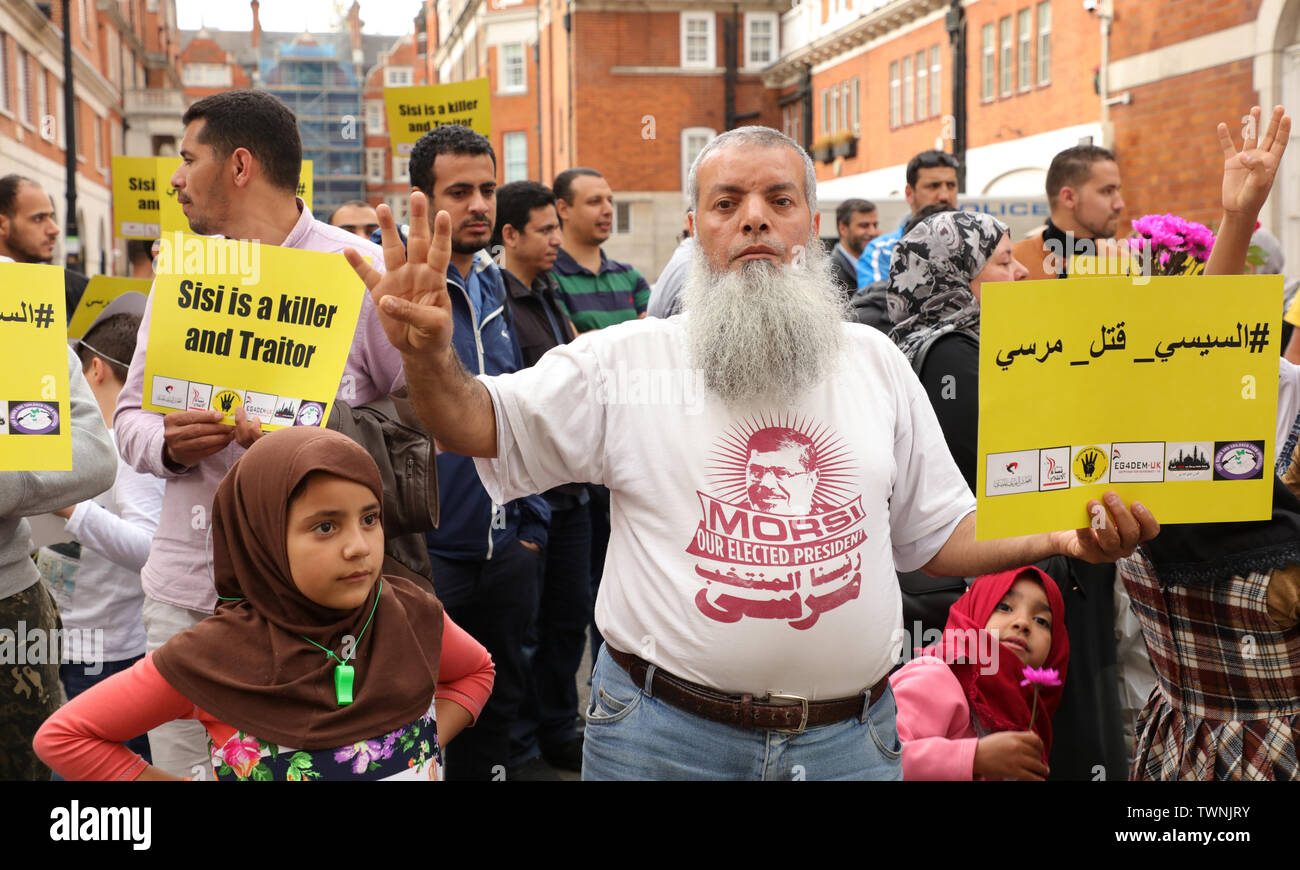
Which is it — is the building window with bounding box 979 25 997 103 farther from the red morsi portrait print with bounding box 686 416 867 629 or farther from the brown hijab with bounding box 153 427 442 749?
the brown hijab with bounding box 153 427 442 749

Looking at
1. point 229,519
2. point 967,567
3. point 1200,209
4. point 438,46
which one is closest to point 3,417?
point 229,519

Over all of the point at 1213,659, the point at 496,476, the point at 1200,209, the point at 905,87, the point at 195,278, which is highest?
the point at 905,87

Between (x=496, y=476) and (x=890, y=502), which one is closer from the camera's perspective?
(x=496, y=476)

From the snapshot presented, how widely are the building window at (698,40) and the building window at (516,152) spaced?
33.7 feet

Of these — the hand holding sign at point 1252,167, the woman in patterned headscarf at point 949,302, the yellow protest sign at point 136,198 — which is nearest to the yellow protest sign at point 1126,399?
the hand holding sign at point 1252,167

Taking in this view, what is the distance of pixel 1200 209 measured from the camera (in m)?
17.5

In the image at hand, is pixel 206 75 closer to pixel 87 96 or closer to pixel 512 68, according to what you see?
pixel 512 68

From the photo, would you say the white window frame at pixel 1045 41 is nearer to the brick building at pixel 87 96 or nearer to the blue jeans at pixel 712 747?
the brick building at pixel 87 96

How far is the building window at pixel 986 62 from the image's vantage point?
2890cm

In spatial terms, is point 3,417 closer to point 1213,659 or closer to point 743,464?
point 743,464

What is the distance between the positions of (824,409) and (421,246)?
90cm

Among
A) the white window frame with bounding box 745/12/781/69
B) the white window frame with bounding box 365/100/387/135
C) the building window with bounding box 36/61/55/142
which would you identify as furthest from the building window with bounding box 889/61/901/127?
the white window frame with bounding box 365/100/387/135

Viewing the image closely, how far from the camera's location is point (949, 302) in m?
4.19

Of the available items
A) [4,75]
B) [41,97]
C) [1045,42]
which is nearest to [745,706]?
[1045,42]
